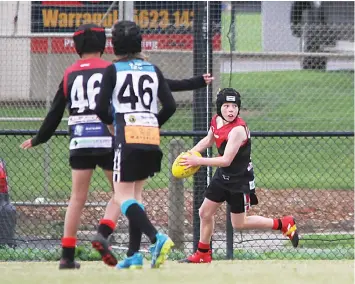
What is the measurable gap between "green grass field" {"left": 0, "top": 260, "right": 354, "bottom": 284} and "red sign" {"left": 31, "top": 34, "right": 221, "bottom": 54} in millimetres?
4861

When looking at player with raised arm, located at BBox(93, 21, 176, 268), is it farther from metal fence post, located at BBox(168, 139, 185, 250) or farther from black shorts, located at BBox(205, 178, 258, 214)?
metal fence post, located at BBox(168, 139, 185, 250)

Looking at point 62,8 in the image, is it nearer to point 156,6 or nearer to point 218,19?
point 156,6

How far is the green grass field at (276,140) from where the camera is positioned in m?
12.1

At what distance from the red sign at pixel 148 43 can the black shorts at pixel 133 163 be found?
5.58 m

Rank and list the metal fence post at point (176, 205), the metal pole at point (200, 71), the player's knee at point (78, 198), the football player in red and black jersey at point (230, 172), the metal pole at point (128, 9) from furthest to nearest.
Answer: the metal pole at point (128, 9) → the metal fence post at point (176, 205) → the metal pole at point (200, 71) → the football player in red and black jersey at point (230, 172) → the player's knee at point (78, 198)

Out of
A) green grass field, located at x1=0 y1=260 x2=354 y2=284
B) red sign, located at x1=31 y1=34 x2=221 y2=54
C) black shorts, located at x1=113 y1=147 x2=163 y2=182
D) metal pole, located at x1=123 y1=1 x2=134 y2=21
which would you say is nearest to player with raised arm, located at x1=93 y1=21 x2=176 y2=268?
black shorts, located at x1=113 y1=147 x2=163 y2=182

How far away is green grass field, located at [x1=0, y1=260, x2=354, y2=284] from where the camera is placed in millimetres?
6797

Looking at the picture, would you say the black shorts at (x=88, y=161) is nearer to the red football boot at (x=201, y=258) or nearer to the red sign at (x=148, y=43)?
the red football boot at (x=201, y=258)

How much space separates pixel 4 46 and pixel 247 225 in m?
4.43

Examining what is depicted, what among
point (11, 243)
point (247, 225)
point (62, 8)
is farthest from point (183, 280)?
point (62, 8)

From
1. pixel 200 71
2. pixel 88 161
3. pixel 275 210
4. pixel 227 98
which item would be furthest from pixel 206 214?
pixel 275 210

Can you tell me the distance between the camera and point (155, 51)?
1230cm

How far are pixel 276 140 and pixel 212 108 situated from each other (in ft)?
13.5

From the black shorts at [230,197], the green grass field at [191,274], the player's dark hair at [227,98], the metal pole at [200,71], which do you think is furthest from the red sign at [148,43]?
the green grass field at [191,274]
